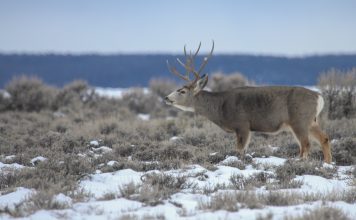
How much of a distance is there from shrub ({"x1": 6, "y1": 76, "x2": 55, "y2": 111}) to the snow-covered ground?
1681cm

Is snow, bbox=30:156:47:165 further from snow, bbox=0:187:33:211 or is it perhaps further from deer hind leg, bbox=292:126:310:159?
deer hind leg, bbox=292:126:310:159

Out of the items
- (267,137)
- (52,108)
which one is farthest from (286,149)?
(52,108)

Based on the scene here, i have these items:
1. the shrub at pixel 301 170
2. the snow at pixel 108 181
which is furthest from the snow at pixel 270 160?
the snow at pixel 108 181

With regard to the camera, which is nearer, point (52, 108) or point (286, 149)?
point (286, 149)

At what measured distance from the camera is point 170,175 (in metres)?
8.47

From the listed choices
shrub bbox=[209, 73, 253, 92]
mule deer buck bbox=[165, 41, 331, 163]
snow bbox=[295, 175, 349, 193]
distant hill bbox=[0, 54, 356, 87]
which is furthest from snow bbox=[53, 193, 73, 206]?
distant hill bbox=[0, 54, 356, 87]

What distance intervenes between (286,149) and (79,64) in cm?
5867

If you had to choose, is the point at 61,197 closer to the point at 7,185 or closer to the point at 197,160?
the point at 7,185

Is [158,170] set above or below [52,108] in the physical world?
above

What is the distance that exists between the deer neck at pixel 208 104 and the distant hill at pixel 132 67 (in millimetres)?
32658

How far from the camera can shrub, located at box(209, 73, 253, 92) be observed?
94.8ft

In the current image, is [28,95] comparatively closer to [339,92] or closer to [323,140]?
[339,92]

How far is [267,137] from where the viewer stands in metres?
14.2

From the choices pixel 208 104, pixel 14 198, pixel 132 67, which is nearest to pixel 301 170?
pixel 208 104
